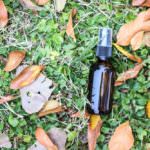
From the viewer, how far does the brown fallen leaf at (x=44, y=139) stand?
286 centimetres

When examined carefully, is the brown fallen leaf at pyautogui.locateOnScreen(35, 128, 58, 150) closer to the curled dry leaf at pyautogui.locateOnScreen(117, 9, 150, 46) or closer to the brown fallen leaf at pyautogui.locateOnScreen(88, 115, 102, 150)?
the brown fallen leaf at pyautogui.locateOnScreen(88, 115, 102, 150)

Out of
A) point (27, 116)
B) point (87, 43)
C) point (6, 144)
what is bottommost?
point (6, 144)

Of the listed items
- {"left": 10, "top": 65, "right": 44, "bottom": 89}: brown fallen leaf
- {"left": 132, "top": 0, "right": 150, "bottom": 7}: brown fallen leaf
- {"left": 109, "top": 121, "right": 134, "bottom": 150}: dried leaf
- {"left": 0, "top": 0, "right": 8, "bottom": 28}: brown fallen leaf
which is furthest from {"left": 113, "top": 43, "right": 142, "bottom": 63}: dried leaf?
{"left": 0, "top": 0, "right": 8, "bottom": 28}: brown fallen leaf

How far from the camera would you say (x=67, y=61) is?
2928 mm

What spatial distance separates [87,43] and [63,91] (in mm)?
347

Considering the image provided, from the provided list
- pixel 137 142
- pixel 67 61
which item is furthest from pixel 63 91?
pixel 137 142

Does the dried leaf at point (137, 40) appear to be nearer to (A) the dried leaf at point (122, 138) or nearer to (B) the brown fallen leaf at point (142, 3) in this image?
(B) the brown fallen leaf at point (142, 3)

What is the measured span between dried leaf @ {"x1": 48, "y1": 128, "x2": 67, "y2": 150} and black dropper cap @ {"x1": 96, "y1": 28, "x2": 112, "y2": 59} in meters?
0.56

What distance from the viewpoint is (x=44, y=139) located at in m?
2.88

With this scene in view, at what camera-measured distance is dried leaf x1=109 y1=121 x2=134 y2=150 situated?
2.81m

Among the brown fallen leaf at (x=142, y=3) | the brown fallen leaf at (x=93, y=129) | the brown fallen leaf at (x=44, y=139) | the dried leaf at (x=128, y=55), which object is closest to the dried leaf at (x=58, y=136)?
the brown fallen leaf at (x=44, y=139)

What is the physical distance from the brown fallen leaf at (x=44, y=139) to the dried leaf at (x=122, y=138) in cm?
37

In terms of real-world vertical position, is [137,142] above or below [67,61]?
below

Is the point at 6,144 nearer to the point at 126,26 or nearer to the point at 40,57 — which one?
the point at 40,57
